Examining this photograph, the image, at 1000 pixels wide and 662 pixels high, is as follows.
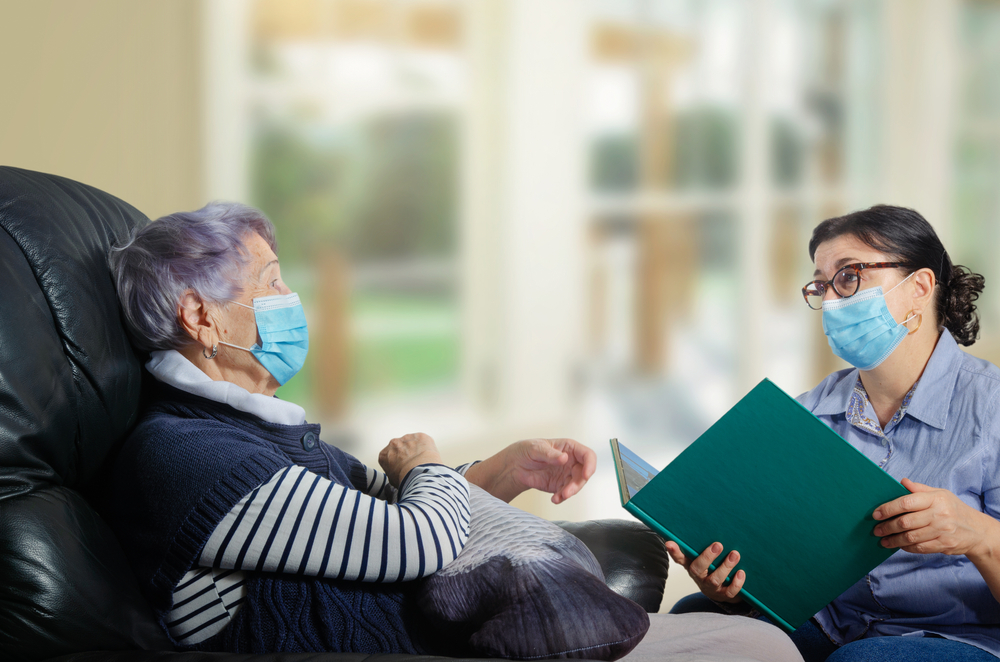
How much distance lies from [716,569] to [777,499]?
0.56 feet

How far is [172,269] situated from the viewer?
3.59ft

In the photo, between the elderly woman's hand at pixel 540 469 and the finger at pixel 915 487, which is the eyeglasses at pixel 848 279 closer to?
the finger at pixel 915 487

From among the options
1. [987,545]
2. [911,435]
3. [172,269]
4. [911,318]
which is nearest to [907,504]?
[987,545]

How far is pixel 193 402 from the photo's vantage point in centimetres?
106

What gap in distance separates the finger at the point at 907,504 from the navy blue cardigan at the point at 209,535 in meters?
0.62

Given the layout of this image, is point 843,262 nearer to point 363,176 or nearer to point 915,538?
point 915,538

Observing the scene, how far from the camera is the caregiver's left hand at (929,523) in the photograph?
102cm

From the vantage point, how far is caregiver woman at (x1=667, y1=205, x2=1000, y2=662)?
1.07m

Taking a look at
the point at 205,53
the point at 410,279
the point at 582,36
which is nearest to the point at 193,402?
the point at 205,53

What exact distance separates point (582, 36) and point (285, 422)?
2.12 meters

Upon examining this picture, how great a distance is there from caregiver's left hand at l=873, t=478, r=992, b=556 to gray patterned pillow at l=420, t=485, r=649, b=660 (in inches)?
13.9

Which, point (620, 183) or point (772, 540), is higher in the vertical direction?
point (620, 183)

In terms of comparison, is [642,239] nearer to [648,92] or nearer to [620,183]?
[620,183]

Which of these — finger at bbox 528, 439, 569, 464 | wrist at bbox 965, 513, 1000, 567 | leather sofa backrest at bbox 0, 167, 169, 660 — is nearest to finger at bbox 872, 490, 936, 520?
wrist at bbox 965, 513, 1000, 567
